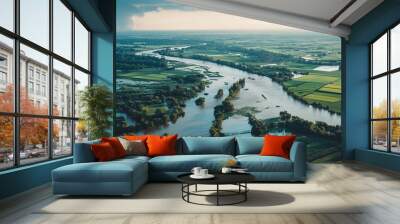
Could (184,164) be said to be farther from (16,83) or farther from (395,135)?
(395,135)

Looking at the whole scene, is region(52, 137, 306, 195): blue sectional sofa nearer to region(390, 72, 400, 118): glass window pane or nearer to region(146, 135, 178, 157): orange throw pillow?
region(146, 135, 178, 157): orange throw pillow

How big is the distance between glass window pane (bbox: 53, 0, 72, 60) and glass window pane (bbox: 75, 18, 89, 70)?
47 cm

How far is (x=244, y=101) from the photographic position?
10648mm

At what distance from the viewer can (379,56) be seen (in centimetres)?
960

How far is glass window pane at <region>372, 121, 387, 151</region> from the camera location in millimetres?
9172

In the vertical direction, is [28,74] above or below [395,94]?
→ above

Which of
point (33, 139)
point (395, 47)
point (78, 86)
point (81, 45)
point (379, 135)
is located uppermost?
point (81, 45)

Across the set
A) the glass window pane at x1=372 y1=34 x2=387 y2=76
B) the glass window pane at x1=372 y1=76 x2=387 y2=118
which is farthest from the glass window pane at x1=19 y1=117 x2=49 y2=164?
the glass window pane at x1=372 y1=34 x2=387 y2=76

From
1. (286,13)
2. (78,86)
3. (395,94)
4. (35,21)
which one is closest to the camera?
(35,21)

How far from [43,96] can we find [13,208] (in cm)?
243

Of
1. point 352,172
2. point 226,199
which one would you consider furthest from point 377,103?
point 226,199

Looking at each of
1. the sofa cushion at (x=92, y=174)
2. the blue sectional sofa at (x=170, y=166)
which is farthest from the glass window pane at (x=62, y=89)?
the sofa cushion at (x=92, y=174)

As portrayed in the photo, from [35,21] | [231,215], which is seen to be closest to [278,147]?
[231,215]

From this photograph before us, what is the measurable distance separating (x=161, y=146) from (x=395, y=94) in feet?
17.3
